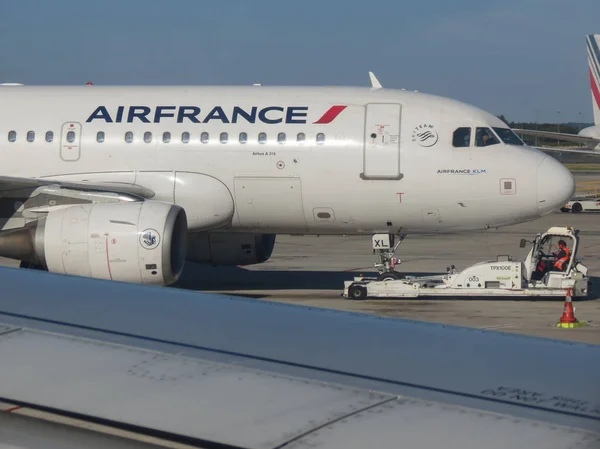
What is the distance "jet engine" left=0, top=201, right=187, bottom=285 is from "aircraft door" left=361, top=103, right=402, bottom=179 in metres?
3.19

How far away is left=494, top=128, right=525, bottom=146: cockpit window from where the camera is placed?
1495 cm

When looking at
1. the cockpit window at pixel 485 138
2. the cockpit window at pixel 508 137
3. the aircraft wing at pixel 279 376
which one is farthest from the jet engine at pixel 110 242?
the aircraft wing at pixel 279 376

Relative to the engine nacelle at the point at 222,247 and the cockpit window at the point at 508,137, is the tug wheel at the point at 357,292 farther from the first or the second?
the cockpit window at the point at 508,137

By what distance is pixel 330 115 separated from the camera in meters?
15.0

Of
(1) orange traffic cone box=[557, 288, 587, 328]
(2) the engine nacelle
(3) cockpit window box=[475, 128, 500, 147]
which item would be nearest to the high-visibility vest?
(3) cockpit window box=[475, 128, 500, 147]

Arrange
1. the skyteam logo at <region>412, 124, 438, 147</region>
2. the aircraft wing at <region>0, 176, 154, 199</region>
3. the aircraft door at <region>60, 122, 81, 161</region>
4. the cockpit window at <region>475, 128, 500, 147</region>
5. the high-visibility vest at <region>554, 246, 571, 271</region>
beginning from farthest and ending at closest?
the high-visibility vest at <region>554, 246, 571, 271</region> → the aircraft door at <region>60, 122, 81, 161</region> → the cockpit window at <region>475, 128, 500, 147</region> → the skyteam logo at <region>412, 124, 438, 147</region> → the aircraft wing at <region>0, 176, 154, 199</region>

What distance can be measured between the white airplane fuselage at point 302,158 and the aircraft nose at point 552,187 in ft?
0.06

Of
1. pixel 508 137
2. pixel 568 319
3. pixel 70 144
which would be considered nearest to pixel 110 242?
pixel 70 144

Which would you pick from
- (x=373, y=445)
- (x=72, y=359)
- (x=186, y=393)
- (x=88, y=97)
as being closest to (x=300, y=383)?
(x=186, y=393)

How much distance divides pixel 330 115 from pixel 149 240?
370cm

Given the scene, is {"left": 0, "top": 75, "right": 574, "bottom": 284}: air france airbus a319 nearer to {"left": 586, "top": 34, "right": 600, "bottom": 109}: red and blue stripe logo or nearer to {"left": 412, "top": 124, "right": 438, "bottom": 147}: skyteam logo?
{"left": 412, "top": 124, "right": 438, "bottom": 147}: skyteam logo

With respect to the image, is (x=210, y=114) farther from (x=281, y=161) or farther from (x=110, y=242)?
(x=110, y=242)

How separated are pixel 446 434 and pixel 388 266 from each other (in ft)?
42.9

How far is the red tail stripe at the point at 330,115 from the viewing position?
14938 mm
